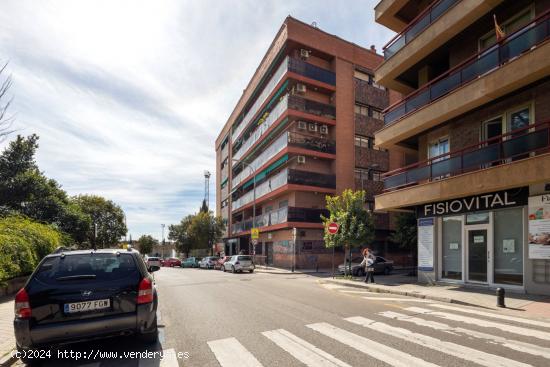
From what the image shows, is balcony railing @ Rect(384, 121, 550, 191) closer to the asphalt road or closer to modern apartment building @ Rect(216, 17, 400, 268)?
the asphalt road

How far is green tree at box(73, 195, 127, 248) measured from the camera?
163 feet

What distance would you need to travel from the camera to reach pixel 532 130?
37.7 feet

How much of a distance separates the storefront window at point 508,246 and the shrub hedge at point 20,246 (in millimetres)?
16306

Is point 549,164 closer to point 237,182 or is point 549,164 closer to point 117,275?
point 117,275

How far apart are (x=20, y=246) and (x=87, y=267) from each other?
9278mm

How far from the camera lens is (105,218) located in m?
51.3

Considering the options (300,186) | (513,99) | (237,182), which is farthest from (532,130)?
(237,182)

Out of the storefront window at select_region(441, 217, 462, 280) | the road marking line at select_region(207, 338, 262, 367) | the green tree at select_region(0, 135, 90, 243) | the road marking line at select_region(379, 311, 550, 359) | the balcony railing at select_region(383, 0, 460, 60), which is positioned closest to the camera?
the road marking line at select_region(207, 338, 262, 367)

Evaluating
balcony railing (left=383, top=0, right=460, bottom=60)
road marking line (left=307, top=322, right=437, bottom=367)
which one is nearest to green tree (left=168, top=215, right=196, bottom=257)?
balcony railing (left=383, top=0, right=460, bottom=60)

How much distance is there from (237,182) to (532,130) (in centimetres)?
3729

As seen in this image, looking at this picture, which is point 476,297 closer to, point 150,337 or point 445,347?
point 445,347

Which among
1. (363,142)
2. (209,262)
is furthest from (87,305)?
(209,262)

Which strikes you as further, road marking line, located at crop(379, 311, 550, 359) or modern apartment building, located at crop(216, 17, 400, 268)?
modern apartment building, located at crop(216, 17, 400, 268)

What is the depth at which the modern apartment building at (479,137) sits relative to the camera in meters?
10.8
